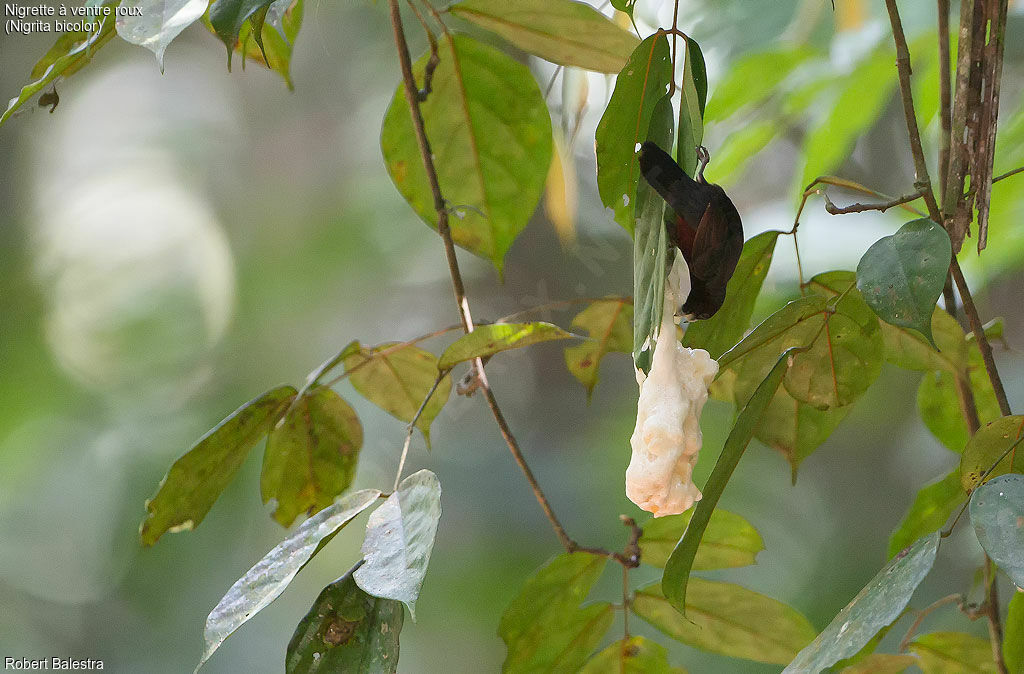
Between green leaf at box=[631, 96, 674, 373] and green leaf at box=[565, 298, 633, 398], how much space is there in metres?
0.18

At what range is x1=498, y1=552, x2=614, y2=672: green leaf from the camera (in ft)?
1.42

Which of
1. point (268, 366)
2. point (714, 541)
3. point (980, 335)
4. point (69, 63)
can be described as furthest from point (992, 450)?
point (268, 366)

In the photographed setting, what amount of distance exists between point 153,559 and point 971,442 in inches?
65.4

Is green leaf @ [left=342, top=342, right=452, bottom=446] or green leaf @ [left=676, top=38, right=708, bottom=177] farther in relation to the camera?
green leaf @ [left=342, top=342, right=452, bottom=446]

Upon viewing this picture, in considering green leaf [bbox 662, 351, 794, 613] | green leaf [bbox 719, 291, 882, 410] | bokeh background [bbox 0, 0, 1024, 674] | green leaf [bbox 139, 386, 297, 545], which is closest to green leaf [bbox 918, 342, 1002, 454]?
green leaf [bbox 719, 291, 882, 410]

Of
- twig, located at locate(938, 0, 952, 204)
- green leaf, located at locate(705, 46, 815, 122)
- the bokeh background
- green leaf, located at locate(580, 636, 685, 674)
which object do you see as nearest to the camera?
twig, located at locate(938, 0, 952, 204)

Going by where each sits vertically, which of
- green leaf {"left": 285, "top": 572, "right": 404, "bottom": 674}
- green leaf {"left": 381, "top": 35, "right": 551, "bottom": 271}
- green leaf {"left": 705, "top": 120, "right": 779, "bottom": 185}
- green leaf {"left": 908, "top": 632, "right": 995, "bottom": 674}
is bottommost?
green leaf {"left": 908, "top": 632, "right": 995, "bottom": 674}

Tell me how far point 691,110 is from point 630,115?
→ 0.12 ft

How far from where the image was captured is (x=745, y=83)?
23.2 inches

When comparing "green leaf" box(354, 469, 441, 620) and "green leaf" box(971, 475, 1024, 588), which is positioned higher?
"green leaf" box(354, 469, 441, 620)

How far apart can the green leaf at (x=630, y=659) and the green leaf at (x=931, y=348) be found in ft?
0.58

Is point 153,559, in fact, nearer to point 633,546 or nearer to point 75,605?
point 75,605

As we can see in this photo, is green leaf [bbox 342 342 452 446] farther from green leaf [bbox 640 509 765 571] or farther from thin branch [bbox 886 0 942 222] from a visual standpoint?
thin branch [bbox 886 0 942 222]

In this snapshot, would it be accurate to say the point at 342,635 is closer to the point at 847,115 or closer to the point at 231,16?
the point at 231,16
